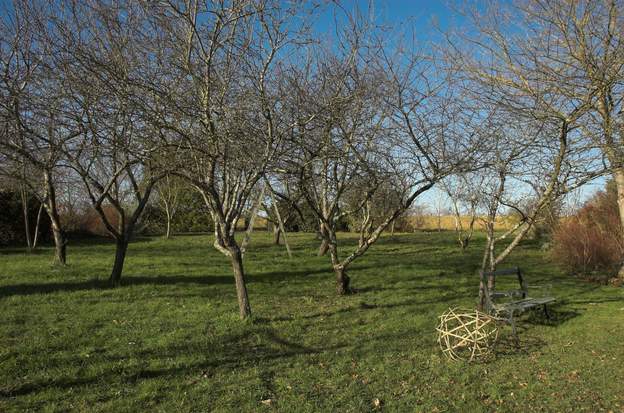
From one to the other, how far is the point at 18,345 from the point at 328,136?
4.68 meters

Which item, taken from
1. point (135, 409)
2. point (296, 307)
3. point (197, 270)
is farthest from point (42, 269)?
point (135, 409)

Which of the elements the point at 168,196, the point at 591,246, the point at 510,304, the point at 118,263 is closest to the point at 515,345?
the point at 510,304

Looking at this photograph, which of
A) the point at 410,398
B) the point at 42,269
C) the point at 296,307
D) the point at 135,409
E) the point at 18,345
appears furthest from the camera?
the point at 42,269

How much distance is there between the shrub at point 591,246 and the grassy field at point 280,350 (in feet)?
8.82

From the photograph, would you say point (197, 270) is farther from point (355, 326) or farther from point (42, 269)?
point (355, 326)

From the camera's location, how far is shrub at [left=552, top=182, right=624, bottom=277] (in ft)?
40.7

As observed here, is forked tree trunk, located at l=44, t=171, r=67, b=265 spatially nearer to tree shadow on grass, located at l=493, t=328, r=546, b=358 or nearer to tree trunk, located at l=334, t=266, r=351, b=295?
tree trunk, located at l=334, t=266, r=351, b=295

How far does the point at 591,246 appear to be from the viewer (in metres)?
12.7

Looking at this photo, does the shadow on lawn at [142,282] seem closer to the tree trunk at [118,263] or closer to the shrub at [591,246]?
the tree trunk at [118,263]

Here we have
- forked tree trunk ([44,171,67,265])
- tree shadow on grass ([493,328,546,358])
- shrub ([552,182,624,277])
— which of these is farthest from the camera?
shrub ([552,182,624,277])

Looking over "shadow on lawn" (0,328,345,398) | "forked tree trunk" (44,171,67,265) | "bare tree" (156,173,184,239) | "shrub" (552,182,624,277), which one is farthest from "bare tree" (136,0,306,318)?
"bare tree" (156,173,184,239)

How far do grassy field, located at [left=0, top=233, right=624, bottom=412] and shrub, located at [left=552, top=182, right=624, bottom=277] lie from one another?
2.69m

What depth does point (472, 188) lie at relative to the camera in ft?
29.2

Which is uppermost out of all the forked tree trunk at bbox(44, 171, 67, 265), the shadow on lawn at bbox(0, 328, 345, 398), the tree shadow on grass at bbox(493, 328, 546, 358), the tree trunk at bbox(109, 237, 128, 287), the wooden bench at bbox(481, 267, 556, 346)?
the forked tree trunk at bbox(44, 171, 67, 265)
